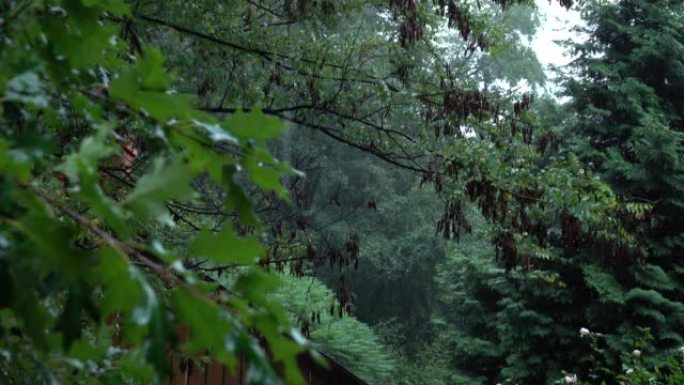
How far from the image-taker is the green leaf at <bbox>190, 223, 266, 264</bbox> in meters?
0.78

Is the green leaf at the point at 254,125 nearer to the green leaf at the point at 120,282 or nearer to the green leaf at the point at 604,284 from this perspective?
the green leaf at the point at 120,282

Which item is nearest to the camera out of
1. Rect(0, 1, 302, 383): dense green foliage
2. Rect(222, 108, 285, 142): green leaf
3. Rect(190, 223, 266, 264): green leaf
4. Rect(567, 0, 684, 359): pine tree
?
Rect(0, 1, 302, 383): dense green foliage

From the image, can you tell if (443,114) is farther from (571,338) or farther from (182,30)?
(571,338)

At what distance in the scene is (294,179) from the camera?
7.90 m

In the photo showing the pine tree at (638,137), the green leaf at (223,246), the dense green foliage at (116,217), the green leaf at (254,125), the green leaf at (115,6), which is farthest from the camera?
the pine tree at (638,137)

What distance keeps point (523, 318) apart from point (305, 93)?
876 centimetres

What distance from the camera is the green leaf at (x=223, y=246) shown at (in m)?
0.78

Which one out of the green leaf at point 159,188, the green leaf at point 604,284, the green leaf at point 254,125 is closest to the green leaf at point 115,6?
the green leaf at point 254,125

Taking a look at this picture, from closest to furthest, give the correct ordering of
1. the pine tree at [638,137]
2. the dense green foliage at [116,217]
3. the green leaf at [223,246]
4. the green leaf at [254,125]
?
the dense green foliage at [116,217] → the green leaf at [223,246] → the green leaf at [254,125] → the pine tree at [638,137]

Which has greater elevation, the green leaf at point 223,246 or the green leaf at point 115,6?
the green leaf at point 115,6

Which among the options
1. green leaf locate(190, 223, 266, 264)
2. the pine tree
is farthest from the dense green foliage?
the pine tree

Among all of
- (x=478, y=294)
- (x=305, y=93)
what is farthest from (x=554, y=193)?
(x=478, y=294)

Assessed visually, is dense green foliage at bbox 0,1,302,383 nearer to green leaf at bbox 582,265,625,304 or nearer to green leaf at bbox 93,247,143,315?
green leaf at bbox 93,247,143,315

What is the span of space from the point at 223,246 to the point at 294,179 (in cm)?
713
